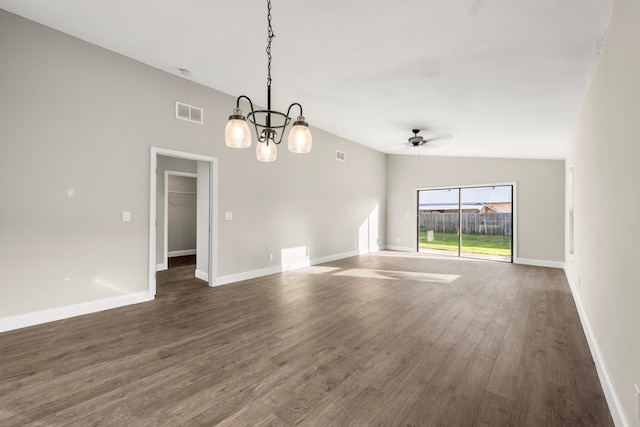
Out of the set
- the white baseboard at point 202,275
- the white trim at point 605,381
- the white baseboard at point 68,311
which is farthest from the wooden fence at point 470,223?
the white baseboard at point 68,311

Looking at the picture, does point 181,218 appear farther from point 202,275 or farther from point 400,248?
point 400,248

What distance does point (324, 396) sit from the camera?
1976 millimetres

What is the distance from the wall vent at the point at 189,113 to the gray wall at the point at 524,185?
662 centimetres

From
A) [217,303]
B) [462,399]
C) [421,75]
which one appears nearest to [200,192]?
[217,303]

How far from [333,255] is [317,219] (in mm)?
1157

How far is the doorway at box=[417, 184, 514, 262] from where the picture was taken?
758 centimetres

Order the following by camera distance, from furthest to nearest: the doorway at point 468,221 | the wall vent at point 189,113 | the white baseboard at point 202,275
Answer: the doorway at point 468,221 → the white baseboard at point 202,275 → the wall vent at point 189,113

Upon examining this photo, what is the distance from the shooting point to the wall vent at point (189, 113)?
4.36 metres

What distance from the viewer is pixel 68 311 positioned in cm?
339

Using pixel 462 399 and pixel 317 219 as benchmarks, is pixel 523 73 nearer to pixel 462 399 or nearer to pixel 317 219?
pixel 462 399

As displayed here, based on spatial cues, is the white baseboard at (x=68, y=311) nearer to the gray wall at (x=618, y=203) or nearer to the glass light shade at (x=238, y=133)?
the glass light shade at (x=238, y=133)

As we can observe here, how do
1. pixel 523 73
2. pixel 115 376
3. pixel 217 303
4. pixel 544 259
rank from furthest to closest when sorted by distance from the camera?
pixel 544 259, pixel 217 303, pixel 523 73, pixel 115 376

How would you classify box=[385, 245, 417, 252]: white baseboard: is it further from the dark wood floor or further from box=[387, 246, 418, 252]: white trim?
the dark wood floor

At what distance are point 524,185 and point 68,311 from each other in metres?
8.96
